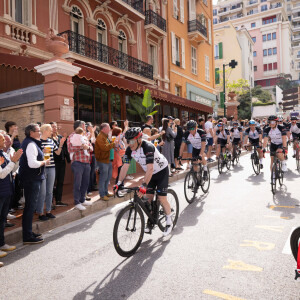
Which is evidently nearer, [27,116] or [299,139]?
[27,116]

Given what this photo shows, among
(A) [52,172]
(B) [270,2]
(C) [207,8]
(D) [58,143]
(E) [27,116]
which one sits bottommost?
(A) [52,172]

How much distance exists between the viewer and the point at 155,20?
763 inches

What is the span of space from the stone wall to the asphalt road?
414cm

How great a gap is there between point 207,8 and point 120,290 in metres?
28.7

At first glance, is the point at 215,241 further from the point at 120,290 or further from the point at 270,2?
the point at 270,2

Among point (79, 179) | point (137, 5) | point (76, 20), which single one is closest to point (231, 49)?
point (137, 5)

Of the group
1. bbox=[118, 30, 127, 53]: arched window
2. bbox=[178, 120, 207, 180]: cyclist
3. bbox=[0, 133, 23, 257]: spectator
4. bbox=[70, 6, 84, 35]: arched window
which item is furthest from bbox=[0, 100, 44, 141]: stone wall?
bbox=[118, 30, 127, 53]: arched window

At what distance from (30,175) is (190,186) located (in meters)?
3.68

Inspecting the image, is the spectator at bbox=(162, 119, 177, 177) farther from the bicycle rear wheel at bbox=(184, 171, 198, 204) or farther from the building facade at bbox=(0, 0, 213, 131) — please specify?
the bicycle rear wheel at bbox=(184, 171, 198, 204)

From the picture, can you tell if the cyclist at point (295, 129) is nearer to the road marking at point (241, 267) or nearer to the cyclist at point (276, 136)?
the cyclist at point (276, 136)

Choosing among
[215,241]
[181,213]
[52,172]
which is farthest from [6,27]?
[215,241]

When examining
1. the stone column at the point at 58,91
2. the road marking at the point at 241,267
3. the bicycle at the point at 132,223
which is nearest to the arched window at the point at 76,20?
the stone column at the point at 58,91

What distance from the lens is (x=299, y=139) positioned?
11.4 metres

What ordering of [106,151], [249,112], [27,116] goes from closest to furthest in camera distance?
[106,151]
[27,116]
[249,112]
